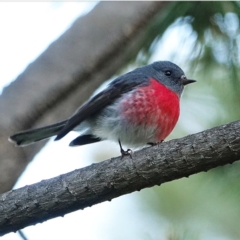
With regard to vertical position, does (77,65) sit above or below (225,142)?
above

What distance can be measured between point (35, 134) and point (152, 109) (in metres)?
0.98

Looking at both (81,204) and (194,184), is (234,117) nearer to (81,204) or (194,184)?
(194,184)

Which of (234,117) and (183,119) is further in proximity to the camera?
(183,119)

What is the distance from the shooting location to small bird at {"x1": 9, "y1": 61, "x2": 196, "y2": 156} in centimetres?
409

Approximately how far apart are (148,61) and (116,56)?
0.30 metres

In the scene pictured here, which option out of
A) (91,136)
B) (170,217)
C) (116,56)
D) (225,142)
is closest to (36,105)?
(91,136)

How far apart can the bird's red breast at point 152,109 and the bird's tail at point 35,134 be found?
583 mm

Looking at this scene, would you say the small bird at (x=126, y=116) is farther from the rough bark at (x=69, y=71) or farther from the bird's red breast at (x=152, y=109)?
the rough bark at (x=69, y=71)

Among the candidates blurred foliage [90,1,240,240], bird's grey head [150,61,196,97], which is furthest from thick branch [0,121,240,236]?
bird's grey head [150,61,196,97]

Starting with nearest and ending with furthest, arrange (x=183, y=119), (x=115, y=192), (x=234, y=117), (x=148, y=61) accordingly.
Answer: (x=115, y=192) < (x=234, y=117) < (x=148, y=61) < (x=183, y=119)

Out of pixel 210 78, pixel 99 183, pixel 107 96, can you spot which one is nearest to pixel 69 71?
pixel 107 96

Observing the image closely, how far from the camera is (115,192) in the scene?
9.39 feet

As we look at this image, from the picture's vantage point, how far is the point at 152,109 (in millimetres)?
4125

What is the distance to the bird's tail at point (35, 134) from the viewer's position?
4.14 metres
